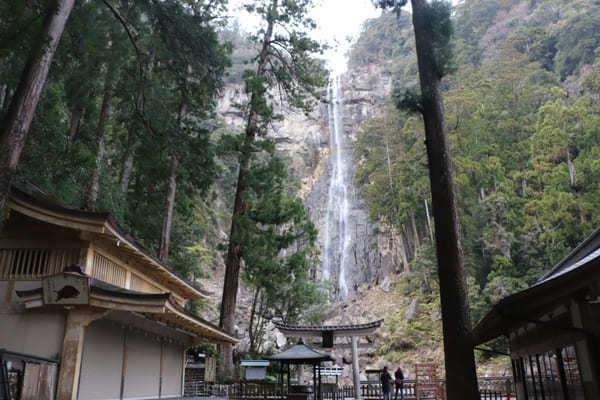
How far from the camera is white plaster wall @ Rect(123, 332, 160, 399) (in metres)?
9.41

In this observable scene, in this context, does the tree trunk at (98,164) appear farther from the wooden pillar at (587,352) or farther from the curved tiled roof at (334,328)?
the wooden pillar at (587,352)

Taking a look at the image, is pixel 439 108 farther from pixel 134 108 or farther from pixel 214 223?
pixel 214 223

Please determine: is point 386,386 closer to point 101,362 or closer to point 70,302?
point 101,362

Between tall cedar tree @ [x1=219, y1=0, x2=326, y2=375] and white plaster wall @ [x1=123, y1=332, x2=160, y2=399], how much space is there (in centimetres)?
457

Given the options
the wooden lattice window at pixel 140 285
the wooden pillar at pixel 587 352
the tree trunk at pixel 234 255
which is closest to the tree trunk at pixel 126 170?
the tree trunk at pixel 234 255

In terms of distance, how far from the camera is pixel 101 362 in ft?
26.7

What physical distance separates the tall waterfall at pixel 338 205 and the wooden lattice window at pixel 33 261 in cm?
3359

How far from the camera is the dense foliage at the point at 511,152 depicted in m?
23.9

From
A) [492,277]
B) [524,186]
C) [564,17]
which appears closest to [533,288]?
[492,277]

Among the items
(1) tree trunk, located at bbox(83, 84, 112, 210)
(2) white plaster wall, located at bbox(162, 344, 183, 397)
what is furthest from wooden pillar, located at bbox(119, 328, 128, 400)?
(1) tree trunk, located at bbox(83, 84, 112, 210)

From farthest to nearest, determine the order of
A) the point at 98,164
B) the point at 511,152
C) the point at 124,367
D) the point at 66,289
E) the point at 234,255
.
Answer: the point at 511,152
the point at 234,255
the point at 98,164
the point at 124,367
the point at 66,289

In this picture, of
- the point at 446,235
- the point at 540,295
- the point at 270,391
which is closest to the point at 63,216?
the point at 446,235

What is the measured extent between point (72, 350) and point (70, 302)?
797mm

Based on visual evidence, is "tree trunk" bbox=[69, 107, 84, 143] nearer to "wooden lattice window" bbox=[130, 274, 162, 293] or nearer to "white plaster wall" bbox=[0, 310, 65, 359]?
"wooden lattice window" bbox=[130, 274, 162, 293]
